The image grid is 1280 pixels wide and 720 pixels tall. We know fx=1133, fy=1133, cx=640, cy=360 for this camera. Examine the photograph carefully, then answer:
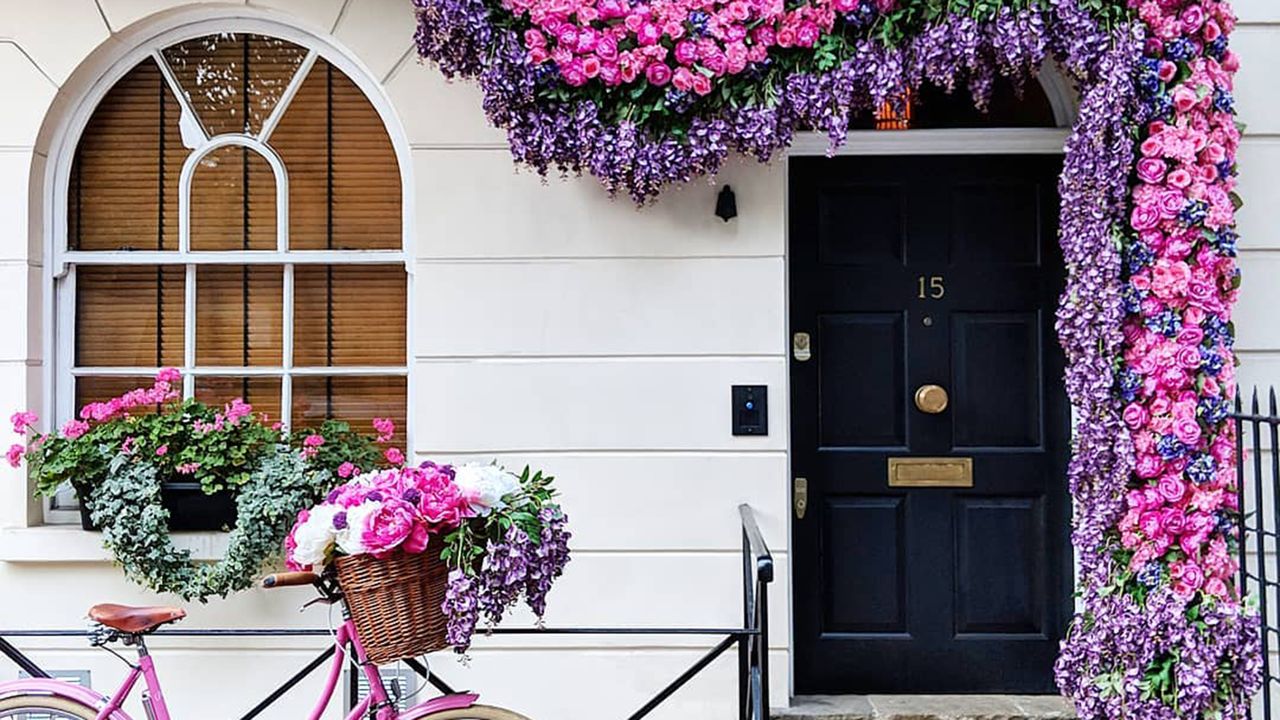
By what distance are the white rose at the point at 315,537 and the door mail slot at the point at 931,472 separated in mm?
2303

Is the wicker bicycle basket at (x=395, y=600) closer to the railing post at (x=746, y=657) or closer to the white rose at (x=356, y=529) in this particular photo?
the white rose at (x=356, y=529)

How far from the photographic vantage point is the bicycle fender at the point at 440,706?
2.99 m

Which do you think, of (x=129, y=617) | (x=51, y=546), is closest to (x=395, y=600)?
(x=129, y=617)

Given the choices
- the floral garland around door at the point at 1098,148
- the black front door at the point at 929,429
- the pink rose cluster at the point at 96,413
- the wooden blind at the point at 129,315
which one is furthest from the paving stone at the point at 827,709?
the wooden blind at the point at 129,315

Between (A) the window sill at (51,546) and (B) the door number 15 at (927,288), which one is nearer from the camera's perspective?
(A) the window sill at (51,546)

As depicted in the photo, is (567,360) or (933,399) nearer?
(567,360)

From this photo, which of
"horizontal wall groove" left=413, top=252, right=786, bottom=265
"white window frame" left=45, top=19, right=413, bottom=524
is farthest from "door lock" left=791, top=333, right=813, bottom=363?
"white window frame" left=45, top=19, right=413, bottom=524

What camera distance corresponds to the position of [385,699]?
297 cm

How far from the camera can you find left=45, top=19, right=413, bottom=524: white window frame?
13.9 feet

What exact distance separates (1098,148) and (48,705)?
364 cm

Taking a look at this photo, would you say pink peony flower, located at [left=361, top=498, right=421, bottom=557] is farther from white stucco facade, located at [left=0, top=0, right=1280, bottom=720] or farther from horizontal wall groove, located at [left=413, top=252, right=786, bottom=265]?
horizontal wall groove, located at [left=413, top=252, right=786, bottom=265]

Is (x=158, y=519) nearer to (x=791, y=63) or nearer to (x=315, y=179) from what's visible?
(x=315, y=179)

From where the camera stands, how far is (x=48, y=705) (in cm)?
323

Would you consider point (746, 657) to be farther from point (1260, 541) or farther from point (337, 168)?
point (337, 168)
